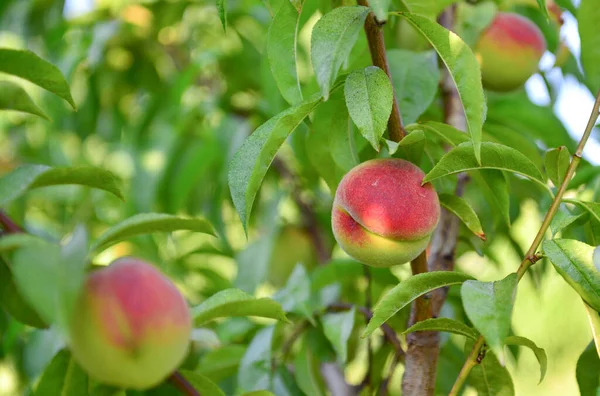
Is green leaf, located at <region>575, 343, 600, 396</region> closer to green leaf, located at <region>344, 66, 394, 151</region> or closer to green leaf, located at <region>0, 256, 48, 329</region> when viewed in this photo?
green leaf, located at <region>344, 66, 394, 151</region>

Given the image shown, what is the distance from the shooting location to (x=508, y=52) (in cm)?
114

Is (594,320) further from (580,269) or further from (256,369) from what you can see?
(256,369)

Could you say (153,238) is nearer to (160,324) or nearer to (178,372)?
(178,372)

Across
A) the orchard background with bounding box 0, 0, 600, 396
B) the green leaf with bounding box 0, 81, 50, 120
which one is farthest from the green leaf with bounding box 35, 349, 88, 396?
the green leaf with bounding box 0, 81, 50, 120

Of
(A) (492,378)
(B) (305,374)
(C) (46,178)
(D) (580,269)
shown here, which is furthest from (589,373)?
(C) (46,178)

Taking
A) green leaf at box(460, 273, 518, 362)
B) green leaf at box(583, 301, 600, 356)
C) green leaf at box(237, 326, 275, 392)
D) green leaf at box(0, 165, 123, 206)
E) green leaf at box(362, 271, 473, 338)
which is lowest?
green leaf at box(237, 326, 275, 392)

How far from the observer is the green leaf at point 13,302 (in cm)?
66

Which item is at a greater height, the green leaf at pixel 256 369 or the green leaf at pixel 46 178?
the green leaf at pixel 46 178

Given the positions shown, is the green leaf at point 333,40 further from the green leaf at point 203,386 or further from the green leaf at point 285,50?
the green leaf at point 203,386

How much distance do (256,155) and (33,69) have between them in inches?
8.9

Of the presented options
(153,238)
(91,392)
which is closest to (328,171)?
(91,392)

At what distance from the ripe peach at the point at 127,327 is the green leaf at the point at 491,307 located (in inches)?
8.7

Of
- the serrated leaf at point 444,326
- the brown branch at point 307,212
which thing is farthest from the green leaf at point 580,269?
the brown branch at point 307,212

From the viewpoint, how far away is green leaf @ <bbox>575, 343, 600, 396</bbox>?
2.67 ft
